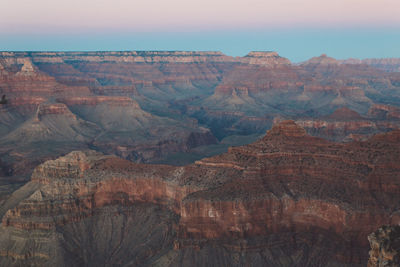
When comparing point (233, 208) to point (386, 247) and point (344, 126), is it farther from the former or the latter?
point (344, 126)

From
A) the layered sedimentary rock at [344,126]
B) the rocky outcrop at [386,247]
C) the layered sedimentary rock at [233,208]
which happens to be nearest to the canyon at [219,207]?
the layered sedimentary rock at [233,208]

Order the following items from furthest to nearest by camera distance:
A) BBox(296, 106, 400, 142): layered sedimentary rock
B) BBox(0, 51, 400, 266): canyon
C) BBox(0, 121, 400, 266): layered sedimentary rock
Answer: BBox(296, 106, 400, 142): layered sedimentary rock
BBox(0, 51, 400, 266): canyon
BBox(0, 121, 400, 266): layered sedimentary rock

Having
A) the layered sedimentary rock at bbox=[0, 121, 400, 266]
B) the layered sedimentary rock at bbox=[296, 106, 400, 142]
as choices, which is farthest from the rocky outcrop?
the layered sedimentary rock at bbox=[296, 106, 400, 142]

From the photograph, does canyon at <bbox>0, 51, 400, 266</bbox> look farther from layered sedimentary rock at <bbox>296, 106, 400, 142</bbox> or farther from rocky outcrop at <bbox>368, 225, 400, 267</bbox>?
layered sedimentary rock at <bbox>296, 106, 400, 142</bbox>

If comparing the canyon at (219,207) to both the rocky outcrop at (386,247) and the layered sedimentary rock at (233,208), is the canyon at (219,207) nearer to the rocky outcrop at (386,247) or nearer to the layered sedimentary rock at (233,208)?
→ the layered sedimentary rock at (233,208)

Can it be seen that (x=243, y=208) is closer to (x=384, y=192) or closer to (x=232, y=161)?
(x=232, y=161)

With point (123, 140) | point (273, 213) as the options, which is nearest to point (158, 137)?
point (123, 140)
